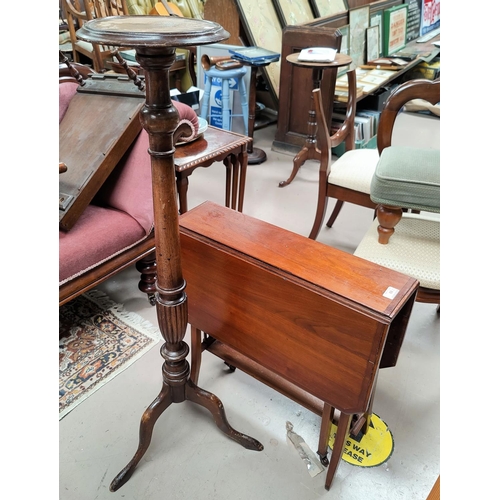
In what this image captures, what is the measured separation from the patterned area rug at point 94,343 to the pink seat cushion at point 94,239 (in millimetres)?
344

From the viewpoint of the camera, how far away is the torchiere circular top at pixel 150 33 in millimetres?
770

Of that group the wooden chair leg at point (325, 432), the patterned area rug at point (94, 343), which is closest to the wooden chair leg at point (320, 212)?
the patterned area rug at point (94, 343)

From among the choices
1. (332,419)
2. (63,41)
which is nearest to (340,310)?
(332,419)

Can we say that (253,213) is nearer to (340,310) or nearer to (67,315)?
(67,315)

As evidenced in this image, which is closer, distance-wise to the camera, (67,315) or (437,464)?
(437,464)

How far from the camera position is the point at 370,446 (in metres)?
1.41

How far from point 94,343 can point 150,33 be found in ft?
4.33

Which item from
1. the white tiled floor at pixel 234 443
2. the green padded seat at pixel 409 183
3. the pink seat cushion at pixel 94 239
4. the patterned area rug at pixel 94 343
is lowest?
the white tiled floor at pixel 234 443

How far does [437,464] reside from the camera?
1.38 metres

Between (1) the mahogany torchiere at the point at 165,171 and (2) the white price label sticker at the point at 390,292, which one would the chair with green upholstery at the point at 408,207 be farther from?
(1) the mahogany torchiere at the point at 165,171

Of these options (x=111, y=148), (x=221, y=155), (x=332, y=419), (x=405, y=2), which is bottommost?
(x=332, y=419)

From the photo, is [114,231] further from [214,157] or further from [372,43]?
[372,43]

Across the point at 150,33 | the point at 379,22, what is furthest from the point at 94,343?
the point at 379,22

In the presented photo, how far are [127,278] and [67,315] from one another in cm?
Answer: 35
